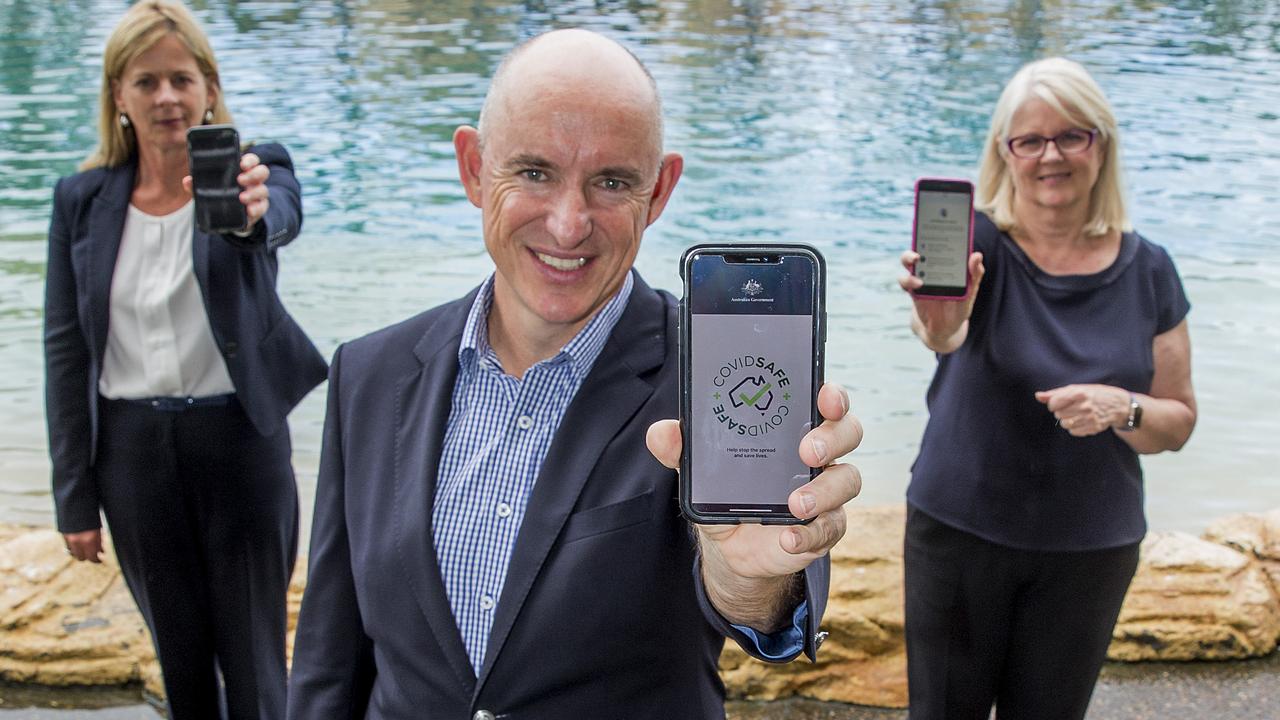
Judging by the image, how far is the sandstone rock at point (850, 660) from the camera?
4.20 meters

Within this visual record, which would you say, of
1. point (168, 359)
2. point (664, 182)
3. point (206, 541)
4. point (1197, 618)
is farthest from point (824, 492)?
point (1197, 618)

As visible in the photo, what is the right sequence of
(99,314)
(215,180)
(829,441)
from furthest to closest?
(99,314)
(215,180)
(829,441)

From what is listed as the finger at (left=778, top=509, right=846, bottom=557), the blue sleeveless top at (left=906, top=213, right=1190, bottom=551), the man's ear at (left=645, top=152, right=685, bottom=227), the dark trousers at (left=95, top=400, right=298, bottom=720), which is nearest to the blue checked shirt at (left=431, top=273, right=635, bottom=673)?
the man's ear at (left=645, top=152, right=685, bottom=227)

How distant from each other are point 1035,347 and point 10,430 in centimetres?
707

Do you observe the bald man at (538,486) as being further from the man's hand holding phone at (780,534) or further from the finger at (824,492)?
the finger at (824,492)

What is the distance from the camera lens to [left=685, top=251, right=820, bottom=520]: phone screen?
1.61 m

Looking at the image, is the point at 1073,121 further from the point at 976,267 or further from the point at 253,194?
the point at 253,194

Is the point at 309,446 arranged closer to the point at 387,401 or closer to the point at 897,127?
the point at 387,401

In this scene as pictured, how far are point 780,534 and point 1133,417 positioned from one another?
5.80 feet

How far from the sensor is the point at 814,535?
1.58 meters

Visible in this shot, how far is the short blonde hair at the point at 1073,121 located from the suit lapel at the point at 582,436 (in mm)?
1601

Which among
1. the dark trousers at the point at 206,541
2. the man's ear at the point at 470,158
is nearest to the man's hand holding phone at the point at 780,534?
the man's ear at the point at 470,158

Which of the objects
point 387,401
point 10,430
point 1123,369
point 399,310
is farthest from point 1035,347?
point 399,310

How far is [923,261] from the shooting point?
3180 millimetres
